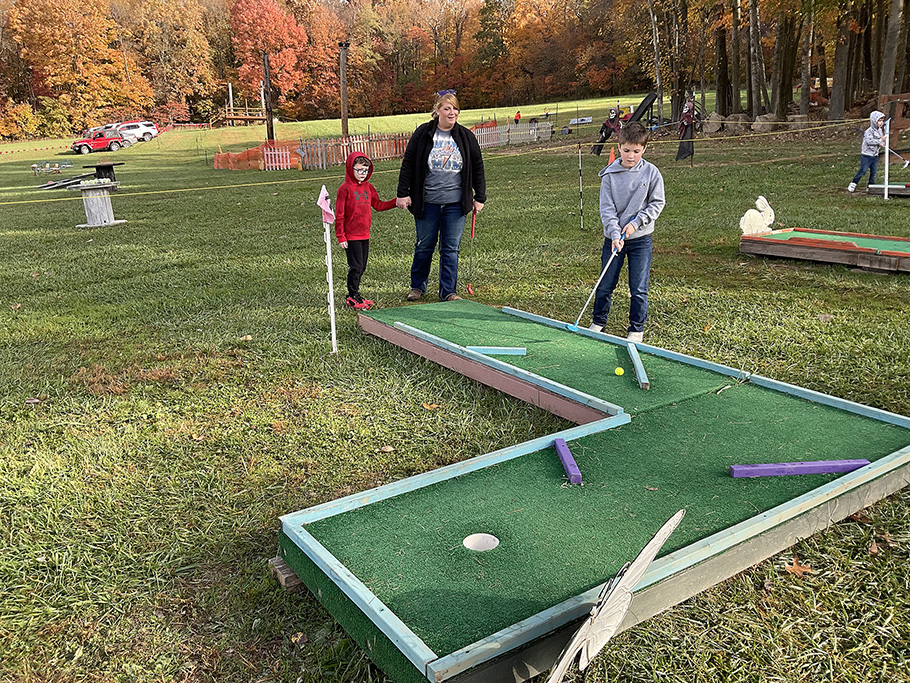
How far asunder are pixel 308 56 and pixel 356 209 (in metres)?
64.8

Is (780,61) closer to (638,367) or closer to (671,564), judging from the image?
(638,367)

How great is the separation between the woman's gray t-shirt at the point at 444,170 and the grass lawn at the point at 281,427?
1.13 metres

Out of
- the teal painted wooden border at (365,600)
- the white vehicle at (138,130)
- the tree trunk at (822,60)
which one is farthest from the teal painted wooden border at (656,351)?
the white vehicle at (138,130)

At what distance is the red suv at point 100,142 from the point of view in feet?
125

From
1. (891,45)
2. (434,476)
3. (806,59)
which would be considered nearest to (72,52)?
(806,59)

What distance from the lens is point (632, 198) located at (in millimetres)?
5043

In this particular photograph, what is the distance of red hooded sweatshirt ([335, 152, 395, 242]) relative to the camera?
6082mm

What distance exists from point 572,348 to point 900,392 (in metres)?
1.98

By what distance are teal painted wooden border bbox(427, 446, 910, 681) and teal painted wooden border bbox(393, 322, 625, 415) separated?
3.44ft

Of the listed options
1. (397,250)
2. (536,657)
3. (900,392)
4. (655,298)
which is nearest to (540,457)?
(536,657)

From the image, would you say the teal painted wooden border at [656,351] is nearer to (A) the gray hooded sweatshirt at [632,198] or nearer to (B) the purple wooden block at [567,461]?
(A) the gray hooded sweatshirt at [632,198]

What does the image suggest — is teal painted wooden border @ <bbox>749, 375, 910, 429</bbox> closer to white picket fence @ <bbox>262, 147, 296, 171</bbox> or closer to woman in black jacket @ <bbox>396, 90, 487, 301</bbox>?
woman in black jacket @ <bbox>396, 90, 487, 301</bbox>

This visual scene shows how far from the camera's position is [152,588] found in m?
2.63

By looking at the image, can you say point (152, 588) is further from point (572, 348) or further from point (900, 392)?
point (900, 392)
